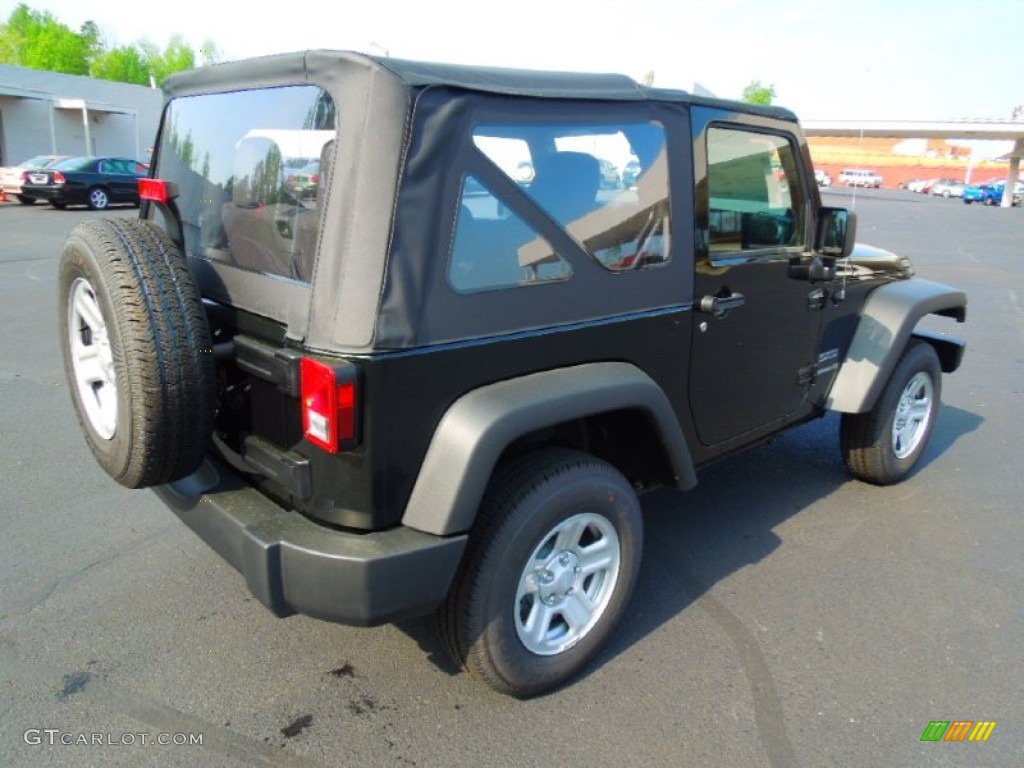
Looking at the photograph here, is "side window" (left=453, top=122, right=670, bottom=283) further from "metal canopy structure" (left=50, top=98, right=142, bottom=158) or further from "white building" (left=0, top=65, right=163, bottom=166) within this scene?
"metal canopy structure" (left=50, top=98, right=142, bottom=158)

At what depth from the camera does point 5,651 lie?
2.70 meters

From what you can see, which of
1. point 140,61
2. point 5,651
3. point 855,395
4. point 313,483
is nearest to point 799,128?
point 855,395

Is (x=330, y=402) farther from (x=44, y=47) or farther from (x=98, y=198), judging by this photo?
(x=44, y=47)

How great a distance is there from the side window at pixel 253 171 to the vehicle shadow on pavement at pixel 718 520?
1.55 metres

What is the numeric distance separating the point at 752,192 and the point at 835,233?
1.93 ft

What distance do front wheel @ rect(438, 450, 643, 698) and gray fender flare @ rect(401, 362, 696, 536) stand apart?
0.20 m

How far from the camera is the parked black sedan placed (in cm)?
1919

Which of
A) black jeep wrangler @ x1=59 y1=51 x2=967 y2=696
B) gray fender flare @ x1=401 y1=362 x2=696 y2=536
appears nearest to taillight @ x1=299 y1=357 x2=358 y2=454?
black jeep wrangler @ x1=59 y1=51 x2=967 y2=696

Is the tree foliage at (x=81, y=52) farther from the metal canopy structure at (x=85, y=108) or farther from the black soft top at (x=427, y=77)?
the black soft top at (x=427, y=77)

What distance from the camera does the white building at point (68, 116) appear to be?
29.8 m

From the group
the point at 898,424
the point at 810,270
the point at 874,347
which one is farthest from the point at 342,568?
the point at 898,424

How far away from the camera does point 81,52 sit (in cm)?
5334

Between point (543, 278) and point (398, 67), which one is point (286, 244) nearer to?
point (398, 67)

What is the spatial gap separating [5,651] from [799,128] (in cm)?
389
